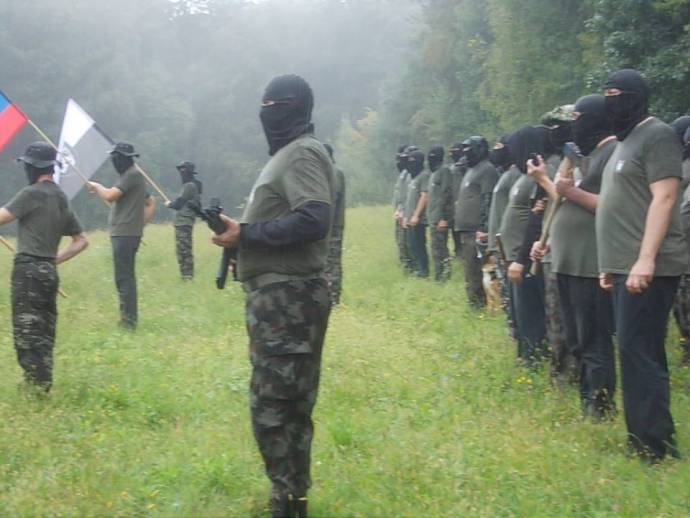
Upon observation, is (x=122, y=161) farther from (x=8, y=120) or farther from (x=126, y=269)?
(x=8, y=120)

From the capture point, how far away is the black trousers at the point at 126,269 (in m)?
11.6

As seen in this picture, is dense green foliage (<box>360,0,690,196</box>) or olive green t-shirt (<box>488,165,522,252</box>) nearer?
olive green t-shirt (<box>488,165,522,252</box>)

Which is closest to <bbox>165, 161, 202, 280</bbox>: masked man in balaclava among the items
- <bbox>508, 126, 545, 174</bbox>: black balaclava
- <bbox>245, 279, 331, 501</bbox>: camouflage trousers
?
<bbox>508, 126, 545, 174</bbox>: black balaclava

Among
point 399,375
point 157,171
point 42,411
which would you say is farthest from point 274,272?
point 157,171

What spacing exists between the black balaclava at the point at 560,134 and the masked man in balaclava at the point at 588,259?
Answer: 836 millimetres

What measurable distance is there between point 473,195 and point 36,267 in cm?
605

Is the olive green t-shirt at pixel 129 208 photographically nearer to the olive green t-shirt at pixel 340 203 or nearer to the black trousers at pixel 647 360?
the olive green t-shirt at pixel 340 203

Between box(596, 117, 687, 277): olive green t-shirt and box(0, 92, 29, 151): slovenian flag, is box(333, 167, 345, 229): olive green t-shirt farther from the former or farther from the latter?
box(596, 117, 687, 277): olive green t-shirt

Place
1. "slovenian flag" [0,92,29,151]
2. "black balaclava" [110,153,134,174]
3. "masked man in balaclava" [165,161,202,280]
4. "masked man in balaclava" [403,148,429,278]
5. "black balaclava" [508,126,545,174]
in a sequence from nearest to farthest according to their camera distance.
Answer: "black balaclava" [508,126,545,174] → "black balaclava" [110,153,134,174] → "slovenian flag" [0,92,29,151] → "masked man in balaclava" [403,148,429,278] → "masked man in balaclava" [165,161,202,280]

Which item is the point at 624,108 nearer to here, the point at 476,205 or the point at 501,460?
the point at 501,460

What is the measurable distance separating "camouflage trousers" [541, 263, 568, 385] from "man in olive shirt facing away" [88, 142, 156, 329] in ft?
18.7

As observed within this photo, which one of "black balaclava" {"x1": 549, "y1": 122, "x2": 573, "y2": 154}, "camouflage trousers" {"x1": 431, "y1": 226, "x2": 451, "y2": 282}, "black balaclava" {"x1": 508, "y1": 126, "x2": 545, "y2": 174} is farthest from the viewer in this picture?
"camouflage trousers" {"x1": 431, "y1": 226, "x2": 451, "y2": 282}

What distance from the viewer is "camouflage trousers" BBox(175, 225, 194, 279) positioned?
17547 millimetres

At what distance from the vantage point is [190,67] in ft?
218
